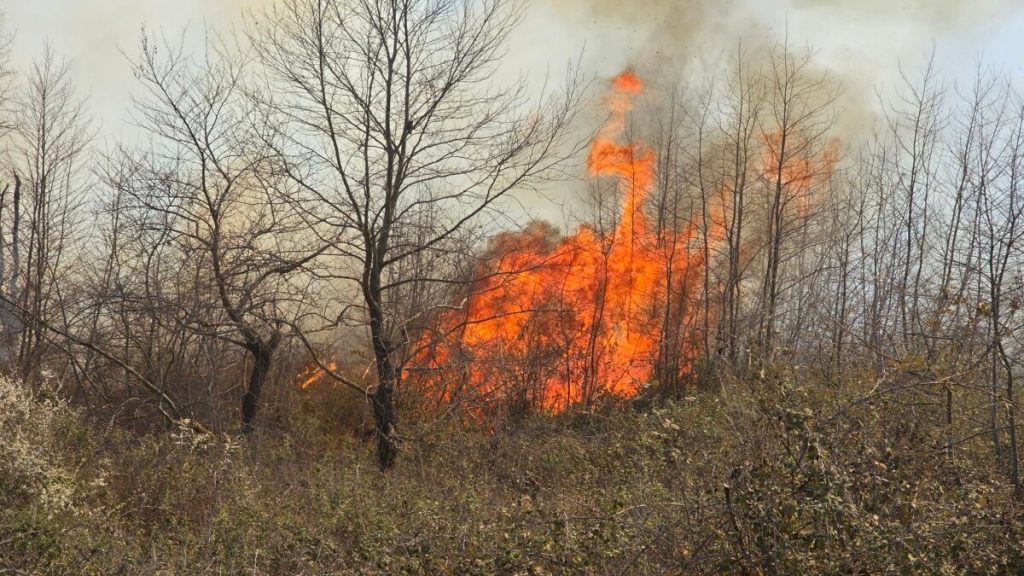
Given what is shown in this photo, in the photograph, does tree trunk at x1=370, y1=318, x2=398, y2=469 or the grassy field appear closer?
the grassy field

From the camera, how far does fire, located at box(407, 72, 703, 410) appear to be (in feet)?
39.7

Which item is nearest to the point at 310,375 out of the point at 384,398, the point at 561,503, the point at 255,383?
the point at 255,383

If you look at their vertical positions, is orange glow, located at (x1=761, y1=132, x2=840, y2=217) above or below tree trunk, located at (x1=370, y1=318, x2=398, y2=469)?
above

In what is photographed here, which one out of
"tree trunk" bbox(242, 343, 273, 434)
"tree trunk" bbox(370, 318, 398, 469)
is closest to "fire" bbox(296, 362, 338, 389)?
"tree trunk" bbox(242, 343, 273, 434)

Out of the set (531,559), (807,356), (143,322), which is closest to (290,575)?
(531,559)

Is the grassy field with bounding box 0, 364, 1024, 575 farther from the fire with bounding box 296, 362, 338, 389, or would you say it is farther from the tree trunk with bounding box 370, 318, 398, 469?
the fire with bounding box 296, 362, 338, 389

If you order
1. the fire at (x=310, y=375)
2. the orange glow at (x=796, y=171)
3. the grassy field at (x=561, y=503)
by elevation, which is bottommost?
the grassy field at (x=561, y=503)

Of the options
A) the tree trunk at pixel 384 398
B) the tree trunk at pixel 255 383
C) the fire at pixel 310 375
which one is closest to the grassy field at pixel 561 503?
the tree trunk at pixel 384 398

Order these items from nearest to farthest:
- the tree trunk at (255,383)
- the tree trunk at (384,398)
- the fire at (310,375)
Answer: the tree trunk at (384,398) → the tree trunk at (255,383) → the fire at (310,375)

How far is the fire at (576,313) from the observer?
12094 mm

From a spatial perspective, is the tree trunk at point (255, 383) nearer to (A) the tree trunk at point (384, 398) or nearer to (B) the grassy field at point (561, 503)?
(A) the tree trunk at point (384, 398)

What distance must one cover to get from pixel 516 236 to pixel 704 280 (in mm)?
7339

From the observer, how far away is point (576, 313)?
16.0 meters

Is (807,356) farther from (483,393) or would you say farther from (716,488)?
(716,488)
